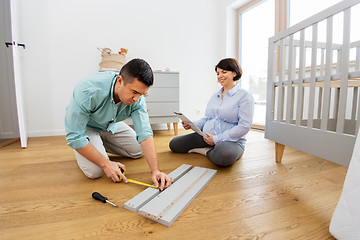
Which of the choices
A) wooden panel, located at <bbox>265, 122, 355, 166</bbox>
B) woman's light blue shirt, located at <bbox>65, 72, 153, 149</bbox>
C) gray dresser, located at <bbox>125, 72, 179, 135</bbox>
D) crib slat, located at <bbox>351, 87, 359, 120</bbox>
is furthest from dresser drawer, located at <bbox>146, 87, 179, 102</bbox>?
crib slat, located at <bbox>351, 87, 359, 120</bbox>

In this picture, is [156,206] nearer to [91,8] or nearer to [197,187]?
[197,187]

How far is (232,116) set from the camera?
136cm

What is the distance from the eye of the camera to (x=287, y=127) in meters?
1.20

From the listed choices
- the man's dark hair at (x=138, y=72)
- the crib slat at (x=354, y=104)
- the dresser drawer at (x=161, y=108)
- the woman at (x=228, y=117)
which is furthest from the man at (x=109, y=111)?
the crib slat at (x=354, y=104)

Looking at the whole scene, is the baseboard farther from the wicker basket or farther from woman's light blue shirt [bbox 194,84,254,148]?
woman's light blue shirt [bbox 194,84,254,148]

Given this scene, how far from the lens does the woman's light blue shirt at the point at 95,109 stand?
3.09 ft

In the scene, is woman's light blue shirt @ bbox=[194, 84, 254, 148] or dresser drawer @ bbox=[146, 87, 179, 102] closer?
woman's light blue shirt @ bbox=[194, 84, 254, 148]

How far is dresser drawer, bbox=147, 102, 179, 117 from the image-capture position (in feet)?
7.87

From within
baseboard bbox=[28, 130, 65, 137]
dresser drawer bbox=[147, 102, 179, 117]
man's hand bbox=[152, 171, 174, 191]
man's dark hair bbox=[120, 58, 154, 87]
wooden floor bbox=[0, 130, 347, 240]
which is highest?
man's dark hair bbox=[120, 58, 154, 87]

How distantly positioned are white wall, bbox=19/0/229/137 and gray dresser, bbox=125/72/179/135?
50 cm

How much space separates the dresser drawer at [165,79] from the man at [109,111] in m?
1.26

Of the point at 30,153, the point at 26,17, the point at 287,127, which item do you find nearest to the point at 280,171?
the point at 287,127

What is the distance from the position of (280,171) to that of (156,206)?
849 millimetres

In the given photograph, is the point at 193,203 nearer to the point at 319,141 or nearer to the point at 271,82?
the point at 319,141
